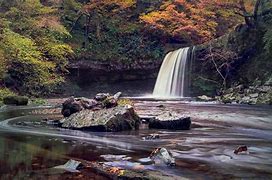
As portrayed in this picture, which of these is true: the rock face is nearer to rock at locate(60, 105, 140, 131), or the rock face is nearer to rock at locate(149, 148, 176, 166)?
rock at locate(60, 105, 140, 131)

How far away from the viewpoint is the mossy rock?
18.6 m

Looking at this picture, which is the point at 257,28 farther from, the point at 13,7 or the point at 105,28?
the point at 13,7

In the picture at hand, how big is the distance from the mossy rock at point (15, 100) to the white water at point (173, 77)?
1061 centimetres

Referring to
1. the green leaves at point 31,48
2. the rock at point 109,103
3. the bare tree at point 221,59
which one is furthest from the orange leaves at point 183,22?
the rock at point 109,103

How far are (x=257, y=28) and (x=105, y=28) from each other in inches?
501

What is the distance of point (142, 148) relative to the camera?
26.0 feet

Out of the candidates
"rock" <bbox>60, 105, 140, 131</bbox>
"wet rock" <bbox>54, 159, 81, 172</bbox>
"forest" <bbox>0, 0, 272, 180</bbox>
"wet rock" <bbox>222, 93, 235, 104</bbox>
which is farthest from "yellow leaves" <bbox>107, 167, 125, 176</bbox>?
"wet rock" <bbox>222, 93, 235, 104</bbox>

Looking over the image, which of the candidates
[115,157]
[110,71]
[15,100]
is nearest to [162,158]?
[115,157]

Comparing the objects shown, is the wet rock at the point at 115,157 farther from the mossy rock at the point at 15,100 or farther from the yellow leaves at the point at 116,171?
the mossy rock at the point at 15,100

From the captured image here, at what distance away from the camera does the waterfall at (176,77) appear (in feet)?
87.1

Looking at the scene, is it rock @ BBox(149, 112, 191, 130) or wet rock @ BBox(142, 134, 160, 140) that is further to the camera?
rock @ BBox(149, 112, 191, 130)

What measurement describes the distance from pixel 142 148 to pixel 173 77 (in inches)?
761

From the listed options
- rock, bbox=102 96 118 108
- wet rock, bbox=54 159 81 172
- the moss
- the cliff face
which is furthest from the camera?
the cliff face

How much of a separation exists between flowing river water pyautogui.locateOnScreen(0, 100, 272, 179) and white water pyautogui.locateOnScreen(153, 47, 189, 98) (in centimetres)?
1404
